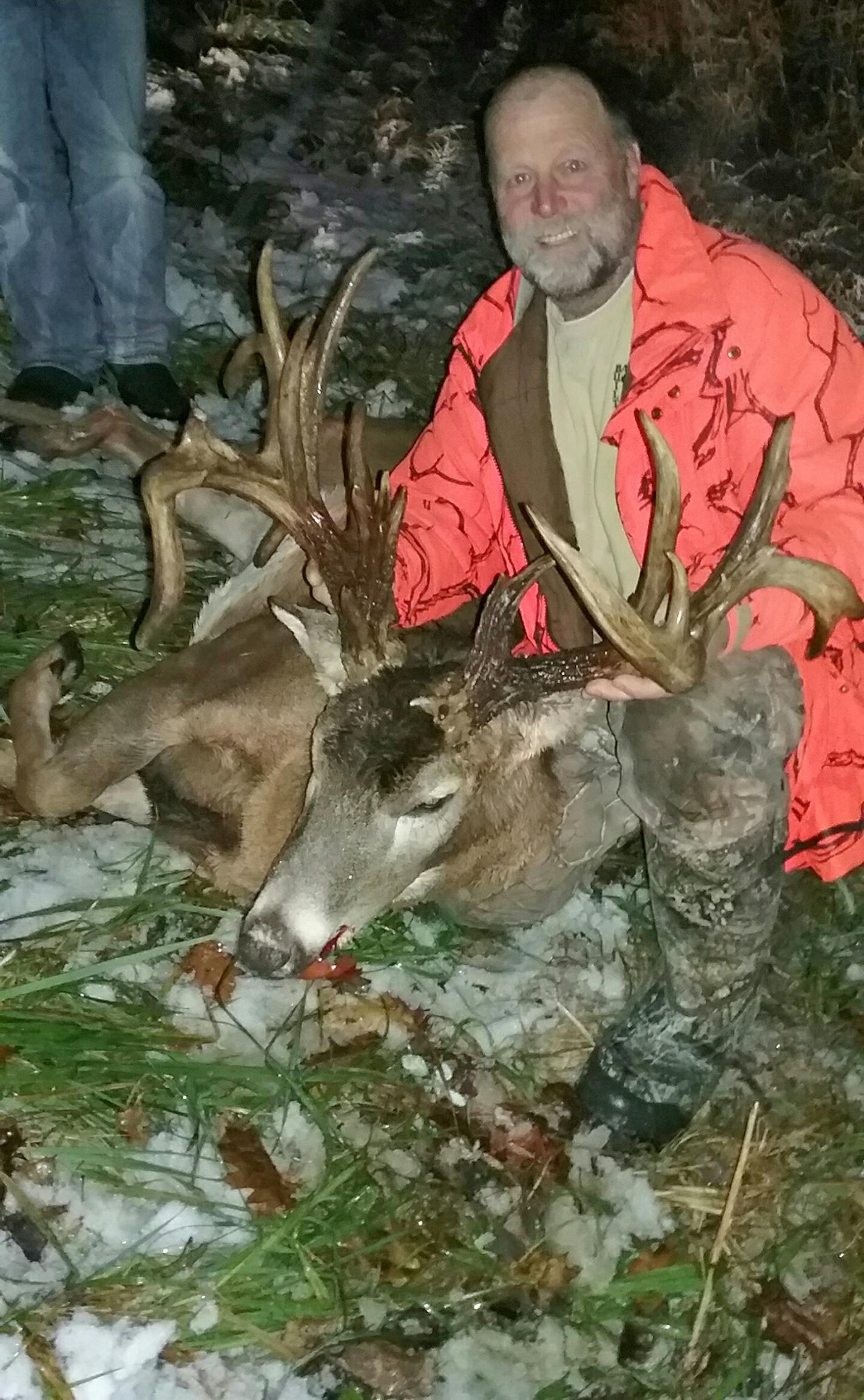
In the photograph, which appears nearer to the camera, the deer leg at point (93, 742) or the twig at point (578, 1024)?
the deer leg at point (93, 742)

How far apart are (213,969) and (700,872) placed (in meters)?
1.36

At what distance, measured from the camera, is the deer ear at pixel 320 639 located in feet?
10.7

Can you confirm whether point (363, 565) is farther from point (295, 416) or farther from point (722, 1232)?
point (722, 1232)

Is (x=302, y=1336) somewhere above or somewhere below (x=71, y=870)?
below

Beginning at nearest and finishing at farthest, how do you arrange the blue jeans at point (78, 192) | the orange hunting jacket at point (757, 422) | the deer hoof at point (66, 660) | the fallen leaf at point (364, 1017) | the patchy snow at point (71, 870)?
1. the orange hunting jacket at point (757, 422)
2. the patchy snow at point (71, 870)
3. the fallen leaf at point (364, 1017)
4. the deer hoof at point (66, 660)
5. the blue jeans at point (78, 192)

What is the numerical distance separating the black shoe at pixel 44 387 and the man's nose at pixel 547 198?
2.39 metres

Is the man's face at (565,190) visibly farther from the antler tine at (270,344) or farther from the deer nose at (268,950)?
the deer nose at (268,950)

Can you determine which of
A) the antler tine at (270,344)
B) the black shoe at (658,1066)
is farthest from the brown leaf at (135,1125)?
the antler tine at (270,344)

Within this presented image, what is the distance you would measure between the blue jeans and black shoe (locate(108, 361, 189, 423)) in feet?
0.17

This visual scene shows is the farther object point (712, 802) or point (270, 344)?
point (270, 344)

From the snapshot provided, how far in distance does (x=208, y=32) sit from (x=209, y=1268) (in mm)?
6993

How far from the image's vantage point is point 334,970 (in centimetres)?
367

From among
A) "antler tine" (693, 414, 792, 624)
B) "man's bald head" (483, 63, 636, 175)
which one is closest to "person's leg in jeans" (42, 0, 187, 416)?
"man's bald head" (483, 63, 636, 175)

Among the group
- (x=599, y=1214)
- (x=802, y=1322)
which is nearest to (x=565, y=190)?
(x=599, y=1214)
